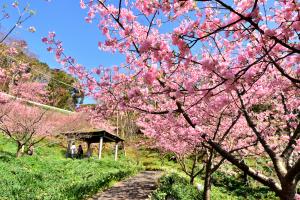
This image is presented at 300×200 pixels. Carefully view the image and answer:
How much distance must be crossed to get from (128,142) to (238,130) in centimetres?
2701

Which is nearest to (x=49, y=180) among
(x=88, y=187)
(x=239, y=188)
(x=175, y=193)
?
(x=88, y=187)

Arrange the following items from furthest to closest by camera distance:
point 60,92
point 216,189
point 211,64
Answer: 1. point 60,92
2. point 216,189
3. point 211,64

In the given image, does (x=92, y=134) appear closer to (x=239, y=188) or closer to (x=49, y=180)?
(x=239, y=188)

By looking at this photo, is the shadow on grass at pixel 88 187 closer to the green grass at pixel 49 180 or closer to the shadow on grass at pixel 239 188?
the green grass at pixel 49 180

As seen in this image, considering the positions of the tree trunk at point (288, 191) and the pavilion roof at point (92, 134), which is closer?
the tree trunk at point (288, 191)

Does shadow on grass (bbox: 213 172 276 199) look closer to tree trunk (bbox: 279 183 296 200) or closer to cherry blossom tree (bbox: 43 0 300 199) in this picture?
cherry blossom tree (bbox: 43 0 300 199)

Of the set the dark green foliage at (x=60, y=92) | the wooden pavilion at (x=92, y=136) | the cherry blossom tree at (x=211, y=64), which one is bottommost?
the cherry blossom tree at (x=211, y=64)

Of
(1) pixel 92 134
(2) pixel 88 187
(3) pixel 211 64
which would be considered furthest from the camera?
(1) pixel 92 134

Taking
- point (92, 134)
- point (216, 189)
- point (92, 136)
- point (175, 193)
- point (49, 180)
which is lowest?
point (175, 193)

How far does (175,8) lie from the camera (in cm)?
420

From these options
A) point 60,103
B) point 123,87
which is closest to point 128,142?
point 60,103

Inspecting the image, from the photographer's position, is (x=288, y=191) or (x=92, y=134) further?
(x=92, y=134)

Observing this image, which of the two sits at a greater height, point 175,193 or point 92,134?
point 92,134

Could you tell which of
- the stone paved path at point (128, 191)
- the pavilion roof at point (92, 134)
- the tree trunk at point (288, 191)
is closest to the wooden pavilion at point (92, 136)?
the pavilion roof at point (92, 134)
